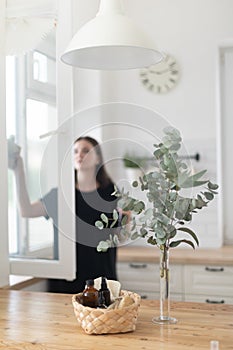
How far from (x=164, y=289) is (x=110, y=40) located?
2.52ft

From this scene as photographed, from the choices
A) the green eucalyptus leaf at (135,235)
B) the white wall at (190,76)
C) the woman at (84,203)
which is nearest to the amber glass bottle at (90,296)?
the green eucalyptus leaf at (135,235)

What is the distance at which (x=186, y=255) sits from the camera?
3.33 metres

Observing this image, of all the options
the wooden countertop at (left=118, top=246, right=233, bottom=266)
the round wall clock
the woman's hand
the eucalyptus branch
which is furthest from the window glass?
the round wall clock

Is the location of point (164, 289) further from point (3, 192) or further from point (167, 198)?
point (3, 192)

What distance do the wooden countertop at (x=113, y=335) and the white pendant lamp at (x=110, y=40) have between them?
84cm

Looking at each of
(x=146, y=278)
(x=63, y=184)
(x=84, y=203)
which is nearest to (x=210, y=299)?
(x=146, y=278)

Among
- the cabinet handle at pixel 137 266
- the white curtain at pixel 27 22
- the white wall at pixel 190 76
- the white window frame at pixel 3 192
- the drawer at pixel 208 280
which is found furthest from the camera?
the white wall at pixel 190 76

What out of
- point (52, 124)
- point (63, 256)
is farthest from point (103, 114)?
point (63, 256)

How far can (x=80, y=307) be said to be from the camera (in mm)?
1522

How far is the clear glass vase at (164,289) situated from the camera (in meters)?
1.63

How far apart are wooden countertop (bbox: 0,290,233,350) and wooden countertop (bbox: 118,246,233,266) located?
1.38m

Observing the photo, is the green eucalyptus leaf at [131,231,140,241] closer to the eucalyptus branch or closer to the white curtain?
the eucalyptus branch

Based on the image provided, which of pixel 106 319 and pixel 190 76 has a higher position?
pixel 190 76

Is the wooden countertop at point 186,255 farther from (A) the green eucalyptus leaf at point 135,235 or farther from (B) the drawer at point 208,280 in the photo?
(A) the green eucalyptus leaf at point 135,235
